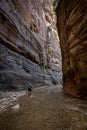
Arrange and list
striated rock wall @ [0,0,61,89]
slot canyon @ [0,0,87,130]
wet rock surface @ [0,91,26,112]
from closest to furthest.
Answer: slot canyon @ [0,0,87,130] < wet rock surface @ [0,91,26,112] < striated rock wall @ [0,0,61,89]

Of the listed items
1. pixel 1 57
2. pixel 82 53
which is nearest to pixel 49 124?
pixel 82 53

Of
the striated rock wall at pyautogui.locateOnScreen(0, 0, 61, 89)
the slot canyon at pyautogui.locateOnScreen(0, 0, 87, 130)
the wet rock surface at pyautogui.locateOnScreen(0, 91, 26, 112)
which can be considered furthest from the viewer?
the striated rock wall at pyautogui.locateOnScreen(0, 0, 61, 89)

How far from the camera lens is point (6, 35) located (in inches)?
615

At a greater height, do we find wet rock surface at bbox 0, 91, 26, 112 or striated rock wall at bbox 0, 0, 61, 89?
striated rock wall at bbox 0, 0, 61, 89

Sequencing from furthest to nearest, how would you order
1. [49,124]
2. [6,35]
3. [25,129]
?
[6,35]
[49,124]
[25,129]

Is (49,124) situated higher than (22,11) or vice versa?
(22,11)

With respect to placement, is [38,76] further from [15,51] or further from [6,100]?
[6,100]

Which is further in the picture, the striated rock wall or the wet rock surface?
the striated rock wall

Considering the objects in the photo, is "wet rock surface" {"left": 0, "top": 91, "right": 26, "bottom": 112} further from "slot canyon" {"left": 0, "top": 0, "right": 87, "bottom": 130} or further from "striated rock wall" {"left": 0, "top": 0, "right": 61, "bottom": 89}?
"striated rock wall" {"left": 0, "top": 0, "right": 61, "bottom": 89}

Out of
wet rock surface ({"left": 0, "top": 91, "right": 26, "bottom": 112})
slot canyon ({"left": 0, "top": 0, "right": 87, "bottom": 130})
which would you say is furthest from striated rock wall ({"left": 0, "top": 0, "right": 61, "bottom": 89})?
wet rock surface ({"left": 0, "top": 91, "right": 26, "bottom": 112})

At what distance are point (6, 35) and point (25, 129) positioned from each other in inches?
475

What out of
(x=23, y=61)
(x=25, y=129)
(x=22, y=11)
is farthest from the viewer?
(x=22, y=11)

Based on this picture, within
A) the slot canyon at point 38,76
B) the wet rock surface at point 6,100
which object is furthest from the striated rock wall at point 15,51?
the wet rock surface at point 6,100

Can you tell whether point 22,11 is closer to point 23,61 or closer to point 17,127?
point 23,61
